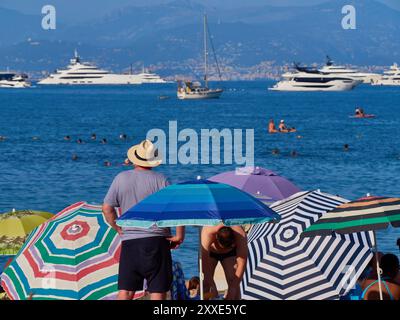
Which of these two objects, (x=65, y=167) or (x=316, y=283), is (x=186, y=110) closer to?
(x=65, y=167)

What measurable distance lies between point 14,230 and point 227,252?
405 cm

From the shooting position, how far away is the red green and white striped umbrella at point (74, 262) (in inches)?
363

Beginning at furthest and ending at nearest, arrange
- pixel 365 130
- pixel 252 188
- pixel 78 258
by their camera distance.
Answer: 1. pixel 365 130
2. pixel 252 188
3. pixel 78 258

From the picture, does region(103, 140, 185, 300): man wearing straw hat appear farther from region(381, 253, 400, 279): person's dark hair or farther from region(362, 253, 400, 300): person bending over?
region(381, 253, 400, 279): person's dark hair

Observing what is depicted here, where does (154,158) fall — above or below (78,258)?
above

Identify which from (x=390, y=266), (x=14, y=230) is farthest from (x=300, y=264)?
(x=14, y=230)

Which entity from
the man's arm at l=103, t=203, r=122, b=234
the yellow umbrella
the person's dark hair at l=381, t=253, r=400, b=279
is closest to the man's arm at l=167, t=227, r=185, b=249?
the man's arm at l=103, t=203, r=122, b=234

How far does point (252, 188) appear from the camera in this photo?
1405 centimetres

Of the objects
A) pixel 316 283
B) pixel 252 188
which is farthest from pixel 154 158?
pixel 252 188

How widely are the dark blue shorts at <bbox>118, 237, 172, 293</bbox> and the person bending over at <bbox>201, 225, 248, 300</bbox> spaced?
1.19 m

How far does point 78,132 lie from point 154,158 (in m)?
58.1

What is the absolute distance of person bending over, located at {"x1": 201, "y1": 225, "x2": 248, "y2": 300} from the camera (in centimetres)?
921

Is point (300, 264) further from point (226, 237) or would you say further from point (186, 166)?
point (186, 166)
